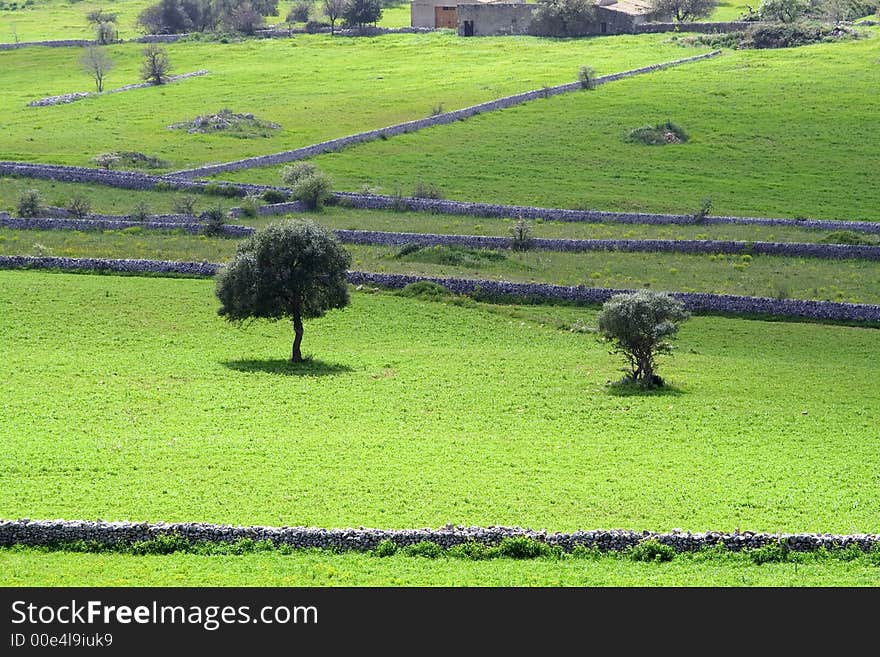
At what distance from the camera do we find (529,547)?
29766 mm

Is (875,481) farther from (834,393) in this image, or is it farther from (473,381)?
(473,381)

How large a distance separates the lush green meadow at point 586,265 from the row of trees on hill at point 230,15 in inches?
3869

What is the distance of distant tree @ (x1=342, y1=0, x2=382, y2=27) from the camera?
166750 mm

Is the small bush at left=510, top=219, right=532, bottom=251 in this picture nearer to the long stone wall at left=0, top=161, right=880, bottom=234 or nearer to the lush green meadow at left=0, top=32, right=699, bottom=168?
the long stone wall at left=0, top=161, right=880, bottom=234

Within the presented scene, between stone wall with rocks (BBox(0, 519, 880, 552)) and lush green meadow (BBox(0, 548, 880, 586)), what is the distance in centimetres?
41

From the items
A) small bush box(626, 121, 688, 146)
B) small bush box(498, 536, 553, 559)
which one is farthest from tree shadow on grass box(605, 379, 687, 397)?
small bush box(626, 121, 688, 146)

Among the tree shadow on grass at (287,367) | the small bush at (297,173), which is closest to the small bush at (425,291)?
the tree shadow on grass at (287,367)

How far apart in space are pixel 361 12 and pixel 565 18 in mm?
26674

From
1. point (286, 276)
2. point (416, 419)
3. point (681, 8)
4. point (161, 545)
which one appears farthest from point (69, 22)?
point (161, 545)

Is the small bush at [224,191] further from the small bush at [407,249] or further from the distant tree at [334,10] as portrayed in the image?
the distant tree at [334,10]

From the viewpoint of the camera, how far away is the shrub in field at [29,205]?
79250 millimetres

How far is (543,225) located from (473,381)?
105 ft

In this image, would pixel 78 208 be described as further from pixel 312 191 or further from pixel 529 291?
pixel 529 291

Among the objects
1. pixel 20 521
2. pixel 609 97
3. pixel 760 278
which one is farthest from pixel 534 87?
pixel 20 521
